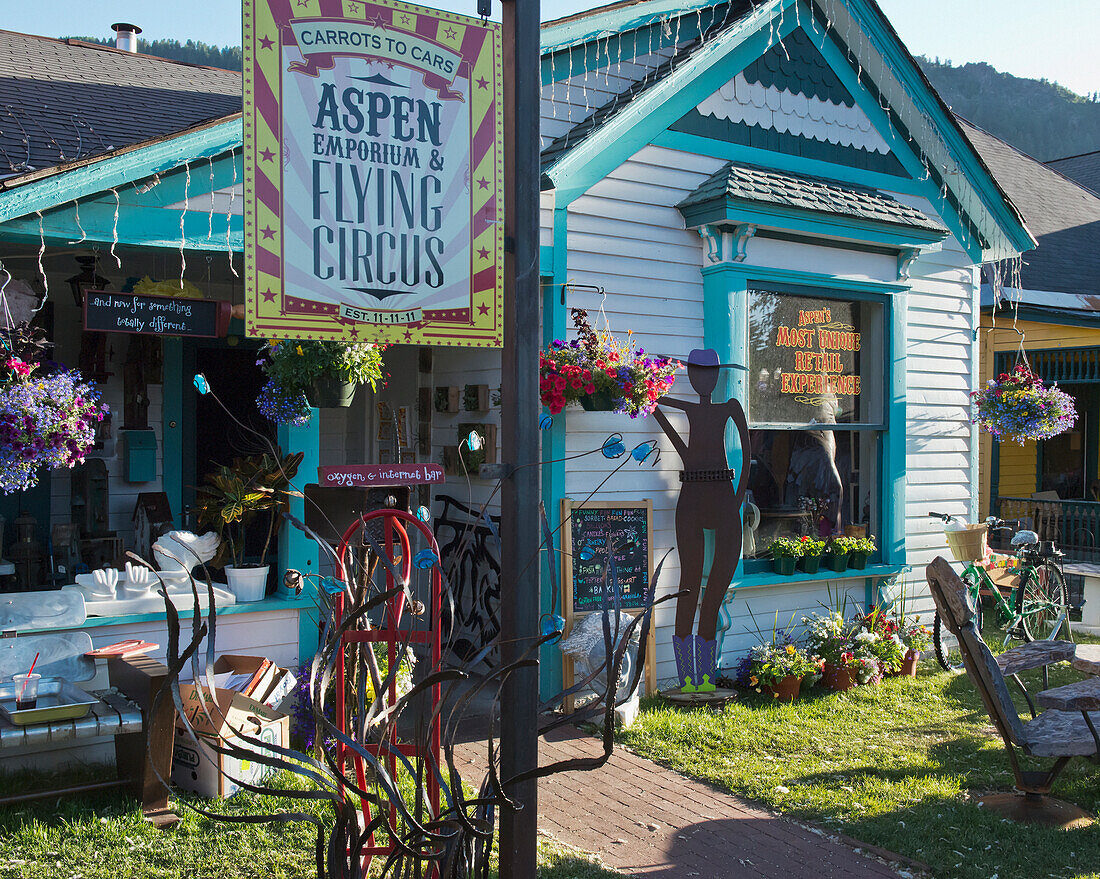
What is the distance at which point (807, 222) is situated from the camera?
7.39m

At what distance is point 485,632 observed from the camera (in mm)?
6836

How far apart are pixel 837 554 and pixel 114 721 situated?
5464mm

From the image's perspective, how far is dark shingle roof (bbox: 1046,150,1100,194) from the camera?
18.5m

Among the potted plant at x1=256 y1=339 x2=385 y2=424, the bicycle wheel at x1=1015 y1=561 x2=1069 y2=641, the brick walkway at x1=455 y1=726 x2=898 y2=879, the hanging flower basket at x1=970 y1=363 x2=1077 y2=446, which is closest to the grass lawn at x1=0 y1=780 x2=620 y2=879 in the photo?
the brick walkway at x1=455 y1=726 x2=898 y2=879

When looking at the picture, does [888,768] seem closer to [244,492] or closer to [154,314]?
[244,492]

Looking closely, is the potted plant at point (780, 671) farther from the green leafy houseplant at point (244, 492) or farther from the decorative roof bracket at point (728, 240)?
the green leafy houseplant at point (244, 492)

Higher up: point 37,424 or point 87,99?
point 87,99

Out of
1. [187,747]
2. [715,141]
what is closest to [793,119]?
[715,141]

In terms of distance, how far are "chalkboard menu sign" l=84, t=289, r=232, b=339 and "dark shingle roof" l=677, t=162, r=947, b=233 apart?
3.58 m

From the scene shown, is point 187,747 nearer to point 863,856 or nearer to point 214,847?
point 214,847

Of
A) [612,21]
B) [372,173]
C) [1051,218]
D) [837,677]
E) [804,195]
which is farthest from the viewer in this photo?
[1051,218]

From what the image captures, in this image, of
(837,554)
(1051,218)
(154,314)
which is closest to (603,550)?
(837,554)

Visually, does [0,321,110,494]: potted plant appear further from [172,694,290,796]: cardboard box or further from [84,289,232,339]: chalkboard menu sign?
[172,694,290,796]: cardboard box

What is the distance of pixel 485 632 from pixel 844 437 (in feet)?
11.6
